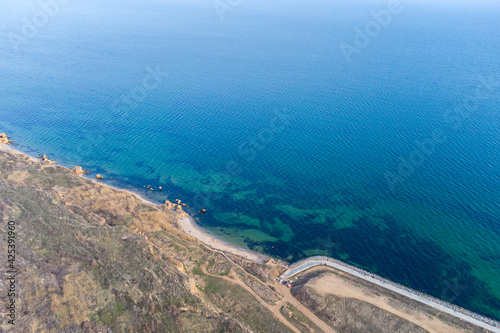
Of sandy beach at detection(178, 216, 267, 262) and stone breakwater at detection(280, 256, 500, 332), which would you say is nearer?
stone breakwater at detection(280, 256, 500, 332)

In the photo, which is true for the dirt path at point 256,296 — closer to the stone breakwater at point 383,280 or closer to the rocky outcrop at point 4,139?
the stone breakwater at point 383,280

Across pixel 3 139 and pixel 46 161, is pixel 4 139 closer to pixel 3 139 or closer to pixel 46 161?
pixel 3 139

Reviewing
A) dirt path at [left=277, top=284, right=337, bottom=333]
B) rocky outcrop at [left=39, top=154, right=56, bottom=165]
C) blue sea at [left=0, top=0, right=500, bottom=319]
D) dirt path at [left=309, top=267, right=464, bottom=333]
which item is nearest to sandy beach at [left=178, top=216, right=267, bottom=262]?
blue sea at [left=0, top=0, right=500, bottom=319]

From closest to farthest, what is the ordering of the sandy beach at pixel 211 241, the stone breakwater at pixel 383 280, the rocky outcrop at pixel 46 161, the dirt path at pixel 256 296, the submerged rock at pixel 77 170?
the dirt path at pixel 256 296 → the stone breakwater at pixel 383 280 → the sandy beach at pixel 211 241 → the submerged rock at pixel 77 170 → the rocky outcrop at pixel 46 161

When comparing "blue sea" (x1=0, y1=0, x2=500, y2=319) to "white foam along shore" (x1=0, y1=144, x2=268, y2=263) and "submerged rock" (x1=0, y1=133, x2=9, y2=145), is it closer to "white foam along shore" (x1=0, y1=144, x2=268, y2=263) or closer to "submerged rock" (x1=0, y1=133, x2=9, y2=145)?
"white foam along shore" (x1=0, y1=144, x2=268, y2=263)

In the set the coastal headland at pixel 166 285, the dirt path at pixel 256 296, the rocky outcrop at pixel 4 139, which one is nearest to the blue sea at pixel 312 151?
the rocky outcrop at pixel 4 139

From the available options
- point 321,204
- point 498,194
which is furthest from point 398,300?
point 498,194

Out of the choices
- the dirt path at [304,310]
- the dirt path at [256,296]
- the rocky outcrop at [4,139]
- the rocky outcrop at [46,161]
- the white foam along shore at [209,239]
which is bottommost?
the rocky outcrop at [4,139]

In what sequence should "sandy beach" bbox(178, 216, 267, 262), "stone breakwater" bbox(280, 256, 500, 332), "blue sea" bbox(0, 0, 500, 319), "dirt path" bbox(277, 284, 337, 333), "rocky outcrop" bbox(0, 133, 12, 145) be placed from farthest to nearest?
"rocky outcrop" bbox(0, 133, 12, 145), "blue sea" bbox(0, 0, 500, 319), "sandy beach" bbox(178, 216, 267, 262), "stone breakwater" bbox(280, 256, 500, 332), "dirt path" bbox(277, 284, 337, 333)

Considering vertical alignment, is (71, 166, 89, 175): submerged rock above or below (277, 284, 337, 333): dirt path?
below
